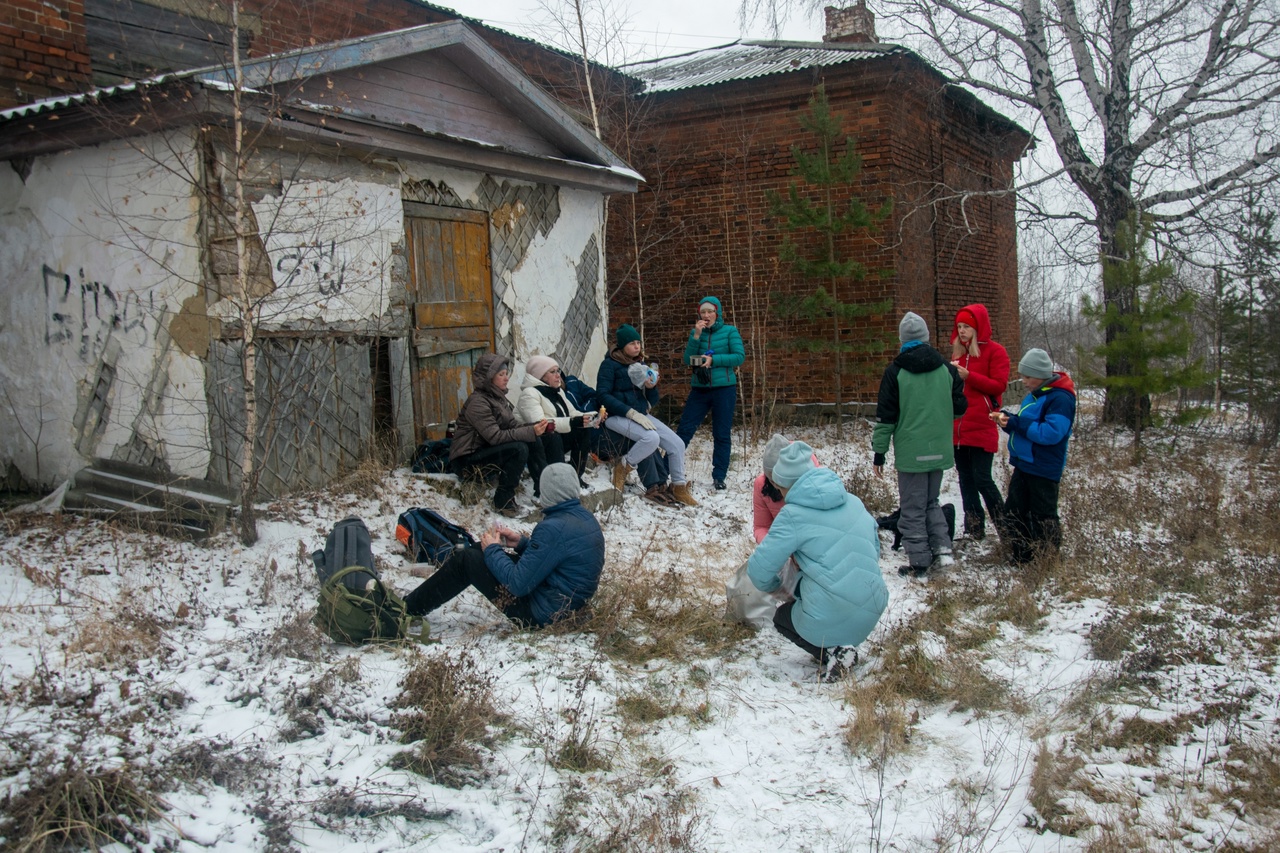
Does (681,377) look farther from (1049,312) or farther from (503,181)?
(1049,312)

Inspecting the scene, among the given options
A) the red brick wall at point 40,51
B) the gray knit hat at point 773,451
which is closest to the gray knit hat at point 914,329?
the gray knit hat at point 773,451

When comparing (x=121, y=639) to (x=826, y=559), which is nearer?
(x=121, y=639)

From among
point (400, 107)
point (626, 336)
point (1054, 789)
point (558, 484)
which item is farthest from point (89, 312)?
point (1054, 789)

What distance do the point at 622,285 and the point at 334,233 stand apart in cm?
755

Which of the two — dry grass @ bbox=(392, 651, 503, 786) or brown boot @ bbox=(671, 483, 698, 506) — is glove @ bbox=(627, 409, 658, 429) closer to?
brown boot @ bbox=(671, 483, 698, 506)

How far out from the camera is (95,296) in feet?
22.7

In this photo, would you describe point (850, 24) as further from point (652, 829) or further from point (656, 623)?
point (652, 829)

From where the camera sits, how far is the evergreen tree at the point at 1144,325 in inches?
404

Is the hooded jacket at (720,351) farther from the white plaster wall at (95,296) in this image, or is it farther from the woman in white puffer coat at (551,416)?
the white plaster wall at (95,296)

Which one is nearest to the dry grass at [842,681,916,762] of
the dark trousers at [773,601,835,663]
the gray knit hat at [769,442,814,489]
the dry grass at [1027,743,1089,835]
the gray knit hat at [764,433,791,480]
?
the dark trousers at [773,601,835,663]

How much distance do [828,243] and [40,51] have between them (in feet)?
29.2

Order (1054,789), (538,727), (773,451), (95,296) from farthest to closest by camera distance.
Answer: (95,296)
(773,451)
(538,727)
(1054,789)

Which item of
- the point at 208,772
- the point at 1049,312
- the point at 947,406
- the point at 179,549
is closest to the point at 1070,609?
the point at 947,406

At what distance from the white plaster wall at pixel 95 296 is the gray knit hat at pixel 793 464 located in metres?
4.19
